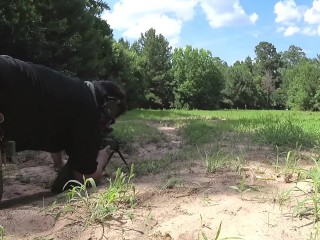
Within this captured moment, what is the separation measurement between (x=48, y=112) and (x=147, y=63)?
2040 inches

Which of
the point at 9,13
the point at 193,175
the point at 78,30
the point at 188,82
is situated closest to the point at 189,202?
the point at 193,175

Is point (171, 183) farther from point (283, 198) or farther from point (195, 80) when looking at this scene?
point (195, 80)

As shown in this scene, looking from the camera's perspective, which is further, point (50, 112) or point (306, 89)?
point (306, 89)

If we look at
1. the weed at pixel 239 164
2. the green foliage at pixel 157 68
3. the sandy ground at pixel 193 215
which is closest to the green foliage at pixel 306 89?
the green foliage at pixel 157 68

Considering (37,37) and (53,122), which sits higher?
(37,37)

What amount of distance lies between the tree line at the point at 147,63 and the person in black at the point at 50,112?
37.5ft

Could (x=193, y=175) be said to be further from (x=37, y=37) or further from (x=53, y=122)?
(x=37, y=37)

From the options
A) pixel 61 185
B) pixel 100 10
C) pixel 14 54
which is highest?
pixel 100 10

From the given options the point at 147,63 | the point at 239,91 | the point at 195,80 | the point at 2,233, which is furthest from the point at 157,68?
the point at 2,233

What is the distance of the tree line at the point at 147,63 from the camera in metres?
15.0

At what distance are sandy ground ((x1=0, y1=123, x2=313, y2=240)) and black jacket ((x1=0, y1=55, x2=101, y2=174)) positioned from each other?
1.43 feet

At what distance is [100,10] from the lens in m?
24.5

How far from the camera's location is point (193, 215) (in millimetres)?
2418

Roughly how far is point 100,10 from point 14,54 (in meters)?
10.8
